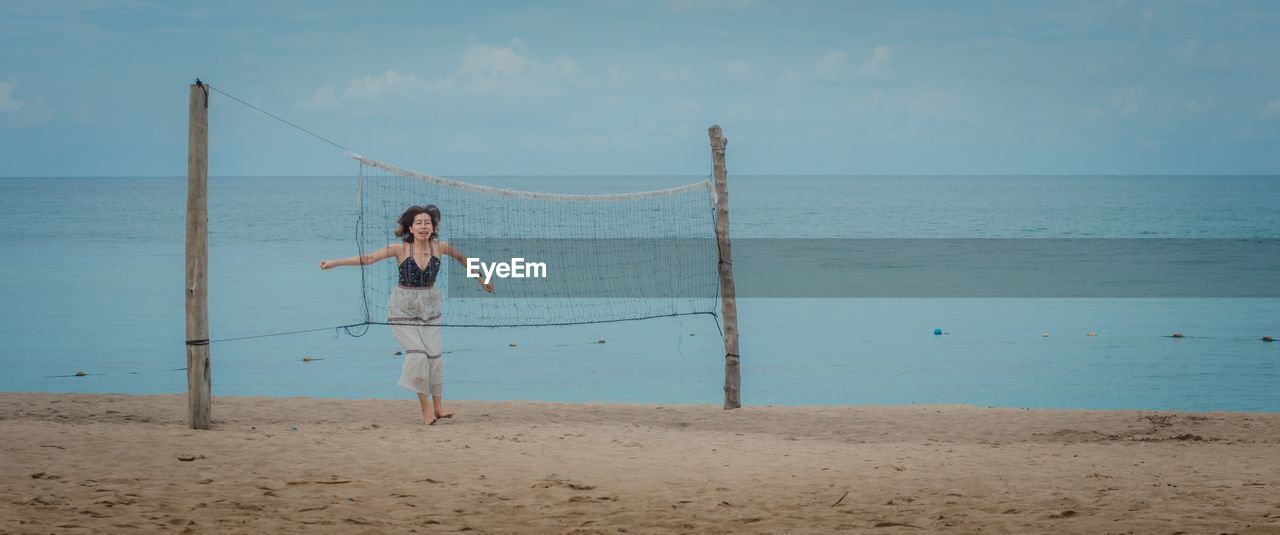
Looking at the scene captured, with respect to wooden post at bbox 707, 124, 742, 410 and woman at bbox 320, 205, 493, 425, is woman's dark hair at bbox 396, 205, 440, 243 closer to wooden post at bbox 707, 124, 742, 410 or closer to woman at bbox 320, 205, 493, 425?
woman at bbox 320, 205, 493, 425

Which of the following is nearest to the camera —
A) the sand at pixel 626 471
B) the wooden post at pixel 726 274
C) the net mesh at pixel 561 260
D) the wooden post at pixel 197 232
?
the sand at pixel 626 471

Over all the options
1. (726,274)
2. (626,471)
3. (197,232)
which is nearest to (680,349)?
(726,274)

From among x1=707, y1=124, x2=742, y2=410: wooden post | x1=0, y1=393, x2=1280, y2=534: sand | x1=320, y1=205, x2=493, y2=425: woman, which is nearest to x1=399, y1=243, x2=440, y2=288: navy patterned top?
x1=320, y1=205, x2=493, y2=425: woman

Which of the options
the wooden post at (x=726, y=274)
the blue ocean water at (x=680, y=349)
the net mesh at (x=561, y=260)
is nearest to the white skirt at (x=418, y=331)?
the net mesh at (x=561, y=260)

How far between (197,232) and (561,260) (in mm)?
29484

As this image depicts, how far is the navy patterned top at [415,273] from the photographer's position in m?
9.23

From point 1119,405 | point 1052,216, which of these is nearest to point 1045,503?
point 1119,405

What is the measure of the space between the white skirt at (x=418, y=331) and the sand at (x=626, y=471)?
434 millimetres

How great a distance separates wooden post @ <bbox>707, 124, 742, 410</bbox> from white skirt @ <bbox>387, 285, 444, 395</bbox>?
2489 mm

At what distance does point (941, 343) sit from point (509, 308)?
983 cm

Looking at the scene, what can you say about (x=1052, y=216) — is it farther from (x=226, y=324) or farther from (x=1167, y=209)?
(x=226, y=324)

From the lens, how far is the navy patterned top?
363 inches

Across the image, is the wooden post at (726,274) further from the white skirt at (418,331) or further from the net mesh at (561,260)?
the white skirt at (418,331)

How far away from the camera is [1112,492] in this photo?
6500 mm
